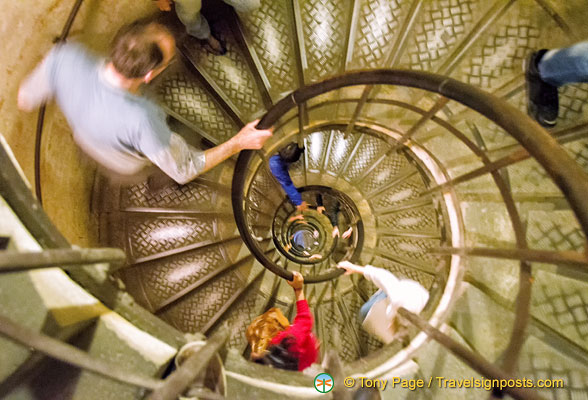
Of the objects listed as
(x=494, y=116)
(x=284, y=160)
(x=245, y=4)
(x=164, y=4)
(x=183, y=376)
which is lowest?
(x=183, y=376)

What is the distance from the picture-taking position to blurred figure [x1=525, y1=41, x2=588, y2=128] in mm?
1932

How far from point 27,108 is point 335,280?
3.93m

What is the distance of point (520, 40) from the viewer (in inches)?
96.3

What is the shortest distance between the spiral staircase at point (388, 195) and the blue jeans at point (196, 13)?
19 centimetres

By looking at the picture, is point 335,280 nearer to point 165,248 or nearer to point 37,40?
point 165,248

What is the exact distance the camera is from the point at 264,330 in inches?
107

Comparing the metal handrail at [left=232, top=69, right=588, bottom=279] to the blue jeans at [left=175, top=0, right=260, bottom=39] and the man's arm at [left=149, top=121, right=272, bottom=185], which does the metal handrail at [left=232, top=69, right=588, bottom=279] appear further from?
the blue jeans at [left=175, top=0, right=260, bottom=39]

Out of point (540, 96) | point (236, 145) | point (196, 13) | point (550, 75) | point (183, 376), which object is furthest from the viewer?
point (196, 13)

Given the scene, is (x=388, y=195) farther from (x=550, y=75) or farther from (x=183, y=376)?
(x=183, y=376)

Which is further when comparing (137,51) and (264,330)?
(264,330)

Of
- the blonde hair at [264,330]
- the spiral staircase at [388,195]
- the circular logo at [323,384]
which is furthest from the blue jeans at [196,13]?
the circular logo at [323,384]

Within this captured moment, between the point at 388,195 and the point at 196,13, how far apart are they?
3.13 meters

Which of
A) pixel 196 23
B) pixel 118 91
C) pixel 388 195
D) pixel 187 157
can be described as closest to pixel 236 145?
pixel 187 157

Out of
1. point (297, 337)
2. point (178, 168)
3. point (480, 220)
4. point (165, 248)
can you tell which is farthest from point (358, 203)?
point (178, 168)
